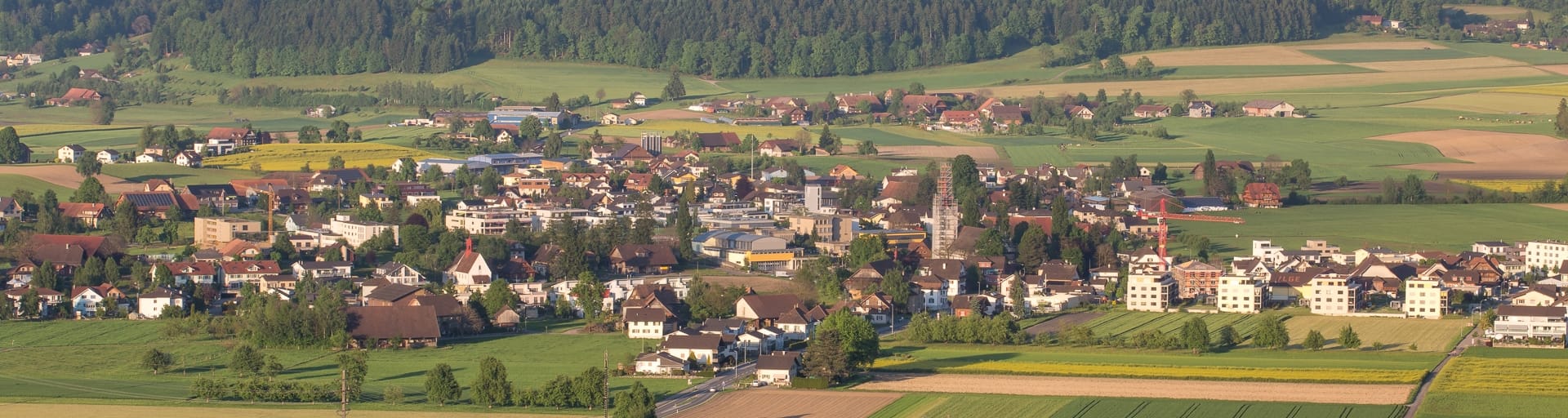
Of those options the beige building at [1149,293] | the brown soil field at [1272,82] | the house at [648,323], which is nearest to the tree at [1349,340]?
the beige building at [1149,293]

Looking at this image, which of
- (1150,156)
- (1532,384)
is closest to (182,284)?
(1532,384)

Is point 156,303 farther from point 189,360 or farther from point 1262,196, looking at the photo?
point 1262,196

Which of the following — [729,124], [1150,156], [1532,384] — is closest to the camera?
[1532,384]

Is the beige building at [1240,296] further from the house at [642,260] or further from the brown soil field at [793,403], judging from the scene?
the brown soil field at [793,403]

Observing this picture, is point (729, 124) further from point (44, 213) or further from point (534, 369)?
point (534, 369)

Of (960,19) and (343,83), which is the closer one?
(343,83)

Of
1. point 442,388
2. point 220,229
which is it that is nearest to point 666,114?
point 220,229
